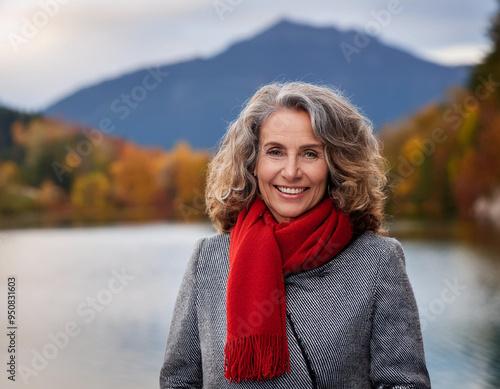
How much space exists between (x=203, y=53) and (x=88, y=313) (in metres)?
11.9

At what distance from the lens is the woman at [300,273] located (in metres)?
1.60

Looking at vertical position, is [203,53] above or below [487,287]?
above

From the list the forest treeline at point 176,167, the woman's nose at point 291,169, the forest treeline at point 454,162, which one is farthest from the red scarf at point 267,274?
the forest treeline at point 454,162

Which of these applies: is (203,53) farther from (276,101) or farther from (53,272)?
(276,101)

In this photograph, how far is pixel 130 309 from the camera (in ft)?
33.0

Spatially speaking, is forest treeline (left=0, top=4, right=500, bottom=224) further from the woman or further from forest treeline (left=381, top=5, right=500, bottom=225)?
the woman

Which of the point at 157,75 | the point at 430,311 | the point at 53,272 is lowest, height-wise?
the point at 53,272

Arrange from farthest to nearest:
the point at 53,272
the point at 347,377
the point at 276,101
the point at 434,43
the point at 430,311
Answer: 1. the point at 434,43
2. the point at 53,272
3. the point at 430,311
4. the point at 276,101
5. the point at 347,377

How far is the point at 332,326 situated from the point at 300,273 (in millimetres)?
158

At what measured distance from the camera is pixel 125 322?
9.26 metres

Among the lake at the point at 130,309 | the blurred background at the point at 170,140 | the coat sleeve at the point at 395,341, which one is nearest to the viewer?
the coat sleeve at the point at 395,341

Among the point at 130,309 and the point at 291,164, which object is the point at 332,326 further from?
the point at 130,309

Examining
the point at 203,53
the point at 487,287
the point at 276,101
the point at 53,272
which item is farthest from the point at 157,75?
the point at 276,101

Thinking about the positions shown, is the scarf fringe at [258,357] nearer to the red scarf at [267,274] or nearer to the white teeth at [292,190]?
the red scarf at [267,274]
